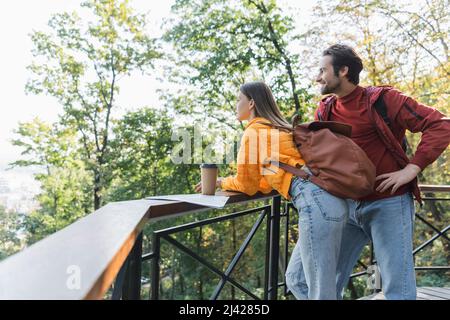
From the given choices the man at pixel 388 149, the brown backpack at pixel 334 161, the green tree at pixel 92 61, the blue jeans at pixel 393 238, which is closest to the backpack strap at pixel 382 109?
the man at pixel 388 149

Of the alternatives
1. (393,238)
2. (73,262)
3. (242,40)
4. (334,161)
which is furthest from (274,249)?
(242,40)

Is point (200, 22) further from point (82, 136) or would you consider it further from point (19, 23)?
point (19, 23)

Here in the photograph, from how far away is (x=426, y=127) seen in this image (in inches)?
61.2

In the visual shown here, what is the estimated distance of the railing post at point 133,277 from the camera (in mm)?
1337

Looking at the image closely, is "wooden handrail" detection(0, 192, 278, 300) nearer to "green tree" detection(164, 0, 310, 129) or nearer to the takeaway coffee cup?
the takeaway coffee cup

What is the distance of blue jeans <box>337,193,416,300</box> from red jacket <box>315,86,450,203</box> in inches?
4.8

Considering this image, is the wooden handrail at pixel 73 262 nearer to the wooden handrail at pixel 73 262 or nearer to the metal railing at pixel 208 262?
the wooden handrail at pixel 73 262

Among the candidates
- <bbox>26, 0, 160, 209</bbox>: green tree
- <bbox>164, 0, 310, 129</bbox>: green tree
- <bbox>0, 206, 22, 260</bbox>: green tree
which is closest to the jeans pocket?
<bbox>164, 0, 310, 129</bbox>: green tree

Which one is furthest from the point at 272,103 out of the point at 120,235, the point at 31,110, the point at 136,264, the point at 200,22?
the point at 31,110

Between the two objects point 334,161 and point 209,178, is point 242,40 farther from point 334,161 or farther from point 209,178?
point 334,161

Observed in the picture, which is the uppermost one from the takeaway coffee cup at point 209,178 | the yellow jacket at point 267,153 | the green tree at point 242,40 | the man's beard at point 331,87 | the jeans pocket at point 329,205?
the green tree at point 242,40

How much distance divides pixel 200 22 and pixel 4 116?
9.19 meters

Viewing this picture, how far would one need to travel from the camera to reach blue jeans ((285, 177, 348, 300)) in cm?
143

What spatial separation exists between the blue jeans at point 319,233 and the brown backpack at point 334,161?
0.14ft
